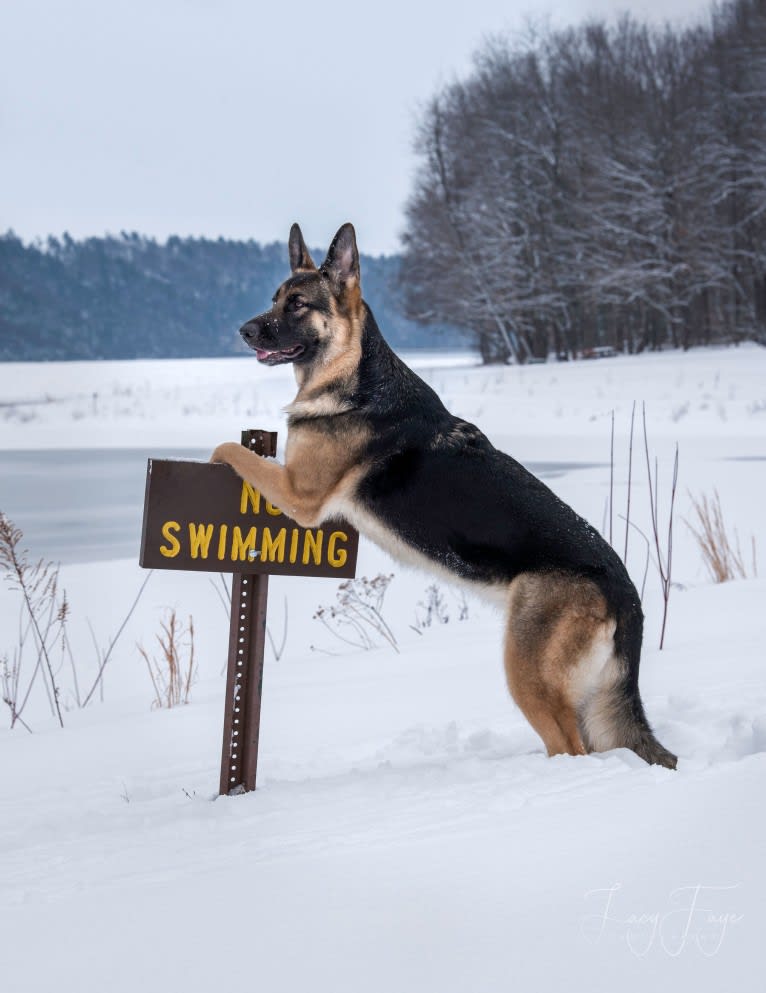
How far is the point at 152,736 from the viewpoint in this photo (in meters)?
3.96

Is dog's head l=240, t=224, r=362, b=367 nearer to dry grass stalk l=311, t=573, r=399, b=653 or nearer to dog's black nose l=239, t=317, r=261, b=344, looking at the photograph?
dog's black nose l=239, t=317, r=261, b=344

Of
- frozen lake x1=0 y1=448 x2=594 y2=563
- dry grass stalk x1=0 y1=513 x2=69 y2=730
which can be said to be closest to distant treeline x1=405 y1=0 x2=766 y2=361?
frozen lake x1=0 y1=448 x2=594 y2=563

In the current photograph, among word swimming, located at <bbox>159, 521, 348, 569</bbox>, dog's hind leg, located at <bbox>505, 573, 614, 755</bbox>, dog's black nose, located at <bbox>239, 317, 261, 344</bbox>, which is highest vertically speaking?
dog's black nose, located at <bbox>239, 317, 261, 344</bbox>

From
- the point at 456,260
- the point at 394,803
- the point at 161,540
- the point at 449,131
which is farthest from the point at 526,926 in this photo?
the point at 449,131

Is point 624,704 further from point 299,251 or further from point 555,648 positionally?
point 299,251

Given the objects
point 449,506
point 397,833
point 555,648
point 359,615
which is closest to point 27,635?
point 359,615

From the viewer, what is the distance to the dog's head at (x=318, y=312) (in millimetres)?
3277

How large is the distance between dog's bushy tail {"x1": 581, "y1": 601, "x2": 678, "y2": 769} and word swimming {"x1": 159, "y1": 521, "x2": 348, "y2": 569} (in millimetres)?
851

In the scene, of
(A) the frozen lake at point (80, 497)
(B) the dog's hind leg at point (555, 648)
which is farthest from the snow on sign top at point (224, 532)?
(A) the frozen lake at point (80, 497)

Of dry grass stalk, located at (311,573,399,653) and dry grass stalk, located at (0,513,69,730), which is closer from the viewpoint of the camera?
dry grass stalk, located at (0,513,69,730)

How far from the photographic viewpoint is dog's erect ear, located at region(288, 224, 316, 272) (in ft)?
11.3

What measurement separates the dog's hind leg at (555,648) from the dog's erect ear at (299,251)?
1359mm

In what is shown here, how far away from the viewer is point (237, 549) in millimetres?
2988

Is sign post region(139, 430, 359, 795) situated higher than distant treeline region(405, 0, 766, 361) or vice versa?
distant treeline region(405, 0, 766, 361)
